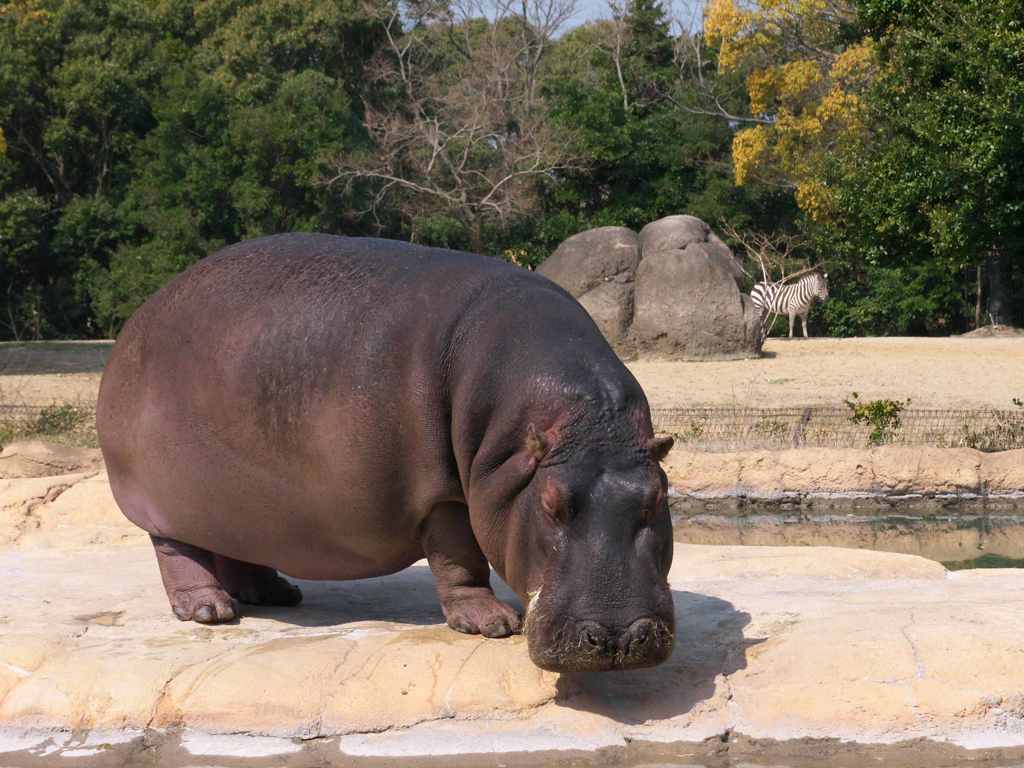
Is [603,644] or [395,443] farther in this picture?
[395,443]

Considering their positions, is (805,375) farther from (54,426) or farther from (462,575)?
(462,575)

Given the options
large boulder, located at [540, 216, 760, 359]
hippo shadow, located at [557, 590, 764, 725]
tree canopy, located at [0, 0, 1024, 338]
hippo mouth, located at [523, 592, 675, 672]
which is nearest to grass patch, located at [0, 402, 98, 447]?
hippo shadow, located at [557, 590, 764, 725]

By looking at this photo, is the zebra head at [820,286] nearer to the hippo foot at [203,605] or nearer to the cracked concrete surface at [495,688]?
the cracked concrete surface at [495,688]

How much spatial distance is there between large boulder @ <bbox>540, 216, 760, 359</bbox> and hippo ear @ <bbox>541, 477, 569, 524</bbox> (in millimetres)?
17246

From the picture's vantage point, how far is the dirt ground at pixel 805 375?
16391 mm

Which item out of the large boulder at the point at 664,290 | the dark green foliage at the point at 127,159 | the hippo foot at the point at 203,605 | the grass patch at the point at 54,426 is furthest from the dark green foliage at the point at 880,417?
the dark green foliage at the point at 127,159

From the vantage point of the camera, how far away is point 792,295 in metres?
29.2

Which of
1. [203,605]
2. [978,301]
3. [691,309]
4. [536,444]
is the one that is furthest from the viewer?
[978,301]

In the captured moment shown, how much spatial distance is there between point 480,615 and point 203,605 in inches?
51.8

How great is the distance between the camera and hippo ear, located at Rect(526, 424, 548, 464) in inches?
185

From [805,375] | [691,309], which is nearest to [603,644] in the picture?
[805,375]

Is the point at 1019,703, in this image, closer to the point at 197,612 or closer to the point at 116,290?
the point at 197,612

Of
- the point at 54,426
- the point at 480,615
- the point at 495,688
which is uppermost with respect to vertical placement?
the point at 480,615

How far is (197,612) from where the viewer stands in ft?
19.5
